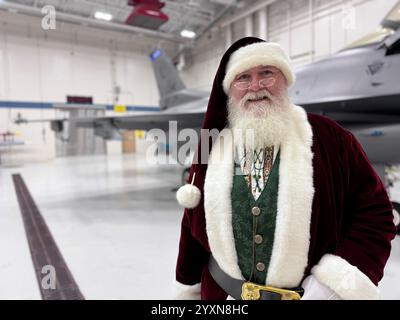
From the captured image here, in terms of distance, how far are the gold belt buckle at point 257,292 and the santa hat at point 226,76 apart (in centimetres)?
33

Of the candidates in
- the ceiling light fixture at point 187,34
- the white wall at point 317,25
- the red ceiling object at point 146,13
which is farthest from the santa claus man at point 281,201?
the ceiling light fixture at point 187,34

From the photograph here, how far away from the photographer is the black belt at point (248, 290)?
83 centimetres

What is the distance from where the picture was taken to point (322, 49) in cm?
841

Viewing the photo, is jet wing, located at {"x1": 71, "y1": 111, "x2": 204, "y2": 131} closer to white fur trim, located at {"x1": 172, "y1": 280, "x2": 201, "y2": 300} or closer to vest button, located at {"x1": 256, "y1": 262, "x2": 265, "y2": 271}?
white fur trim, located at {"x1": 172, "y1": 280, "x2": 201, "y2": 300}

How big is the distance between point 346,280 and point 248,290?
310 millimetres

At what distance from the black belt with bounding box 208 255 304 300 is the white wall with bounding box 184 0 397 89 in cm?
839

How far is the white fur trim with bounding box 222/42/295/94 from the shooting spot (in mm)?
904

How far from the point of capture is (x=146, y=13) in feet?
25.0

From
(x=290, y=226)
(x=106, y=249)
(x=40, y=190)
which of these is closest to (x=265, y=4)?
(x=40, y=190)


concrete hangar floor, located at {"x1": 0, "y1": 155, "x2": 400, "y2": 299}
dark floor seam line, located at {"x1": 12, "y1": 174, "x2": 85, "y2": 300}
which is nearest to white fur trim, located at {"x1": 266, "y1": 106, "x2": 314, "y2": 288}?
concrete hangar floor, located at {"x1": 0, "y1": 155, "x2": 400, "y2": 299}

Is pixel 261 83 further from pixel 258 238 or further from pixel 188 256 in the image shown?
pixel 188 256

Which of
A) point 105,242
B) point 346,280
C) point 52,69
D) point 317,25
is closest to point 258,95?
point 346,280

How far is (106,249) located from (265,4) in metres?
10.6
